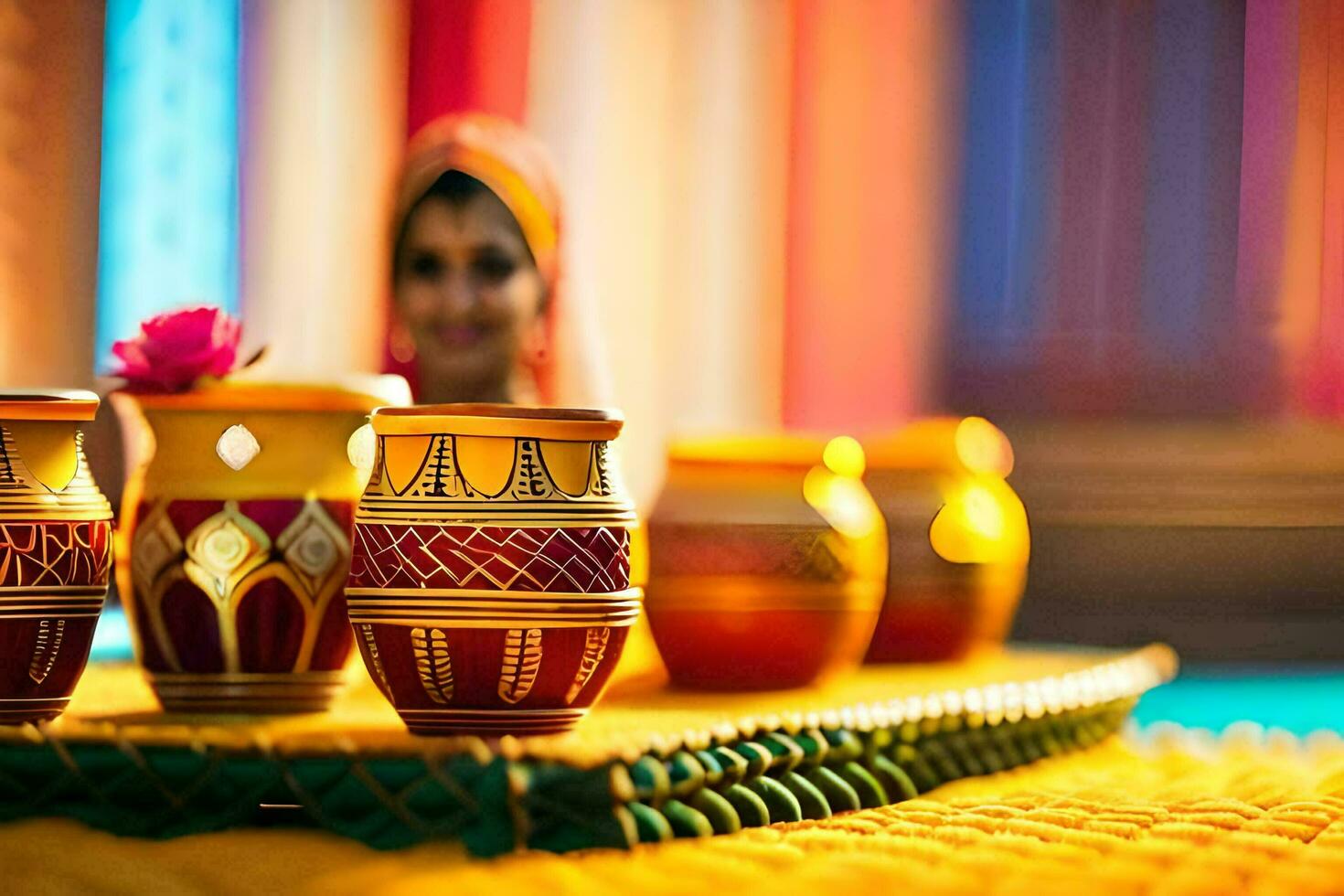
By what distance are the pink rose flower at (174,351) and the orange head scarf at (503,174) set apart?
801 mm

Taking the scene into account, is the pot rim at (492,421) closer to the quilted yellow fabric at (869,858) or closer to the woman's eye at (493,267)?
the quilted yellow fabric at (869,858)

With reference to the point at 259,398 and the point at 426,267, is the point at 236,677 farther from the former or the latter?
the point at 426,267

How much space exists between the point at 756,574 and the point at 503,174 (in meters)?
0.78

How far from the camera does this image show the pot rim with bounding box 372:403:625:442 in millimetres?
661

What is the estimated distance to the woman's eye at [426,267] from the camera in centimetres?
159

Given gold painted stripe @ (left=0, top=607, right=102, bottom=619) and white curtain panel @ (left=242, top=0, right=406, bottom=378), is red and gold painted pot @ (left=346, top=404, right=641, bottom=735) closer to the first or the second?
gold painted stripe @ (left=0, top=607, right=102, bottom=619)

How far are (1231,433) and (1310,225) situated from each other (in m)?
0.32

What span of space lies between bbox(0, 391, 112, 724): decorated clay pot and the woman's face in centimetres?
88

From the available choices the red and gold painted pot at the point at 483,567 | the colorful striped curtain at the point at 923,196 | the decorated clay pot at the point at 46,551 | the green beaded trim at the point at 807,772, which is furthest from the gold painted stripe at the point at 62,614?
the colorful striped curtain at the point at 923,196

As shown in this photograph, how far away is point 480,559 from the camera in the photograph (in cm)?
65

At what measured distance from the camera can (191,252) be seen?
2.22 metres

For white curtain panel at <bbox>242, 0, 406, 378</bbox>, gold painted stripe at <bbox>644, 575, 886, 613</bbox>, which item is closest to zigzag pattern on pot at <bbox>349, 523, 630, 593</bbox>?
gold painted stripe at <bbox>644, 575, 886, 613</bbox>

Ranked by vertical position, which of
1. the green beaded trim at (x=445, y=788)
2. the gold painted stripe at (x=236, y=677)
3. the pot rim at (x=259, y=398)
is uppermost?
the pot rim at (x=259, y=398)

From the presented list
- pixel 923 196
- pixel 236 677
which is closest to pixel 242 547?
pixel 236 677
